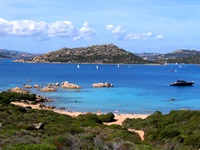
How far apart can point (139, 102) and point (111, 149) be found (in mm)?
42483

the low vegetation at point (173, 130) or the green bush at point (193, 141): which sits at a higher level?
the green bush at point (193, 141)

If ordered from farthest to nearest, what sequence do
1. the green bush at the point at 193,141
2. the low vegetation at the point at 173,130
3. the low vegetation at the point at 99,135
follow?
1. the low vegetation at the point at 173,130
2. the green bush at the point at 193,141
3. the low vegetation at the point at 99,135

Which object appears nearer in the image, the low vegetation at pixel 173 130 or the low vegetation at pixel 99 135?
the low vegetation at pixel 99 135

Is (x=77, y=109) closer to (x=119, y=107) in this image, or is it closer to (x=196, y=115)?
(x=119, y=107)

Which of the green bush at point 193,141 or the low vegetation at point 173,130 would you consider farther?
the low vegetation at point 173,130

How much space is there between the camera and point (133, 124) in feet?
101

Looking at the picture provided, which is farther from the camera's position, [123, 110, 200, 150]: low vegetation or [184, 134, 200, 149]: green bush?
[123, 110, 200, 150]: low vegetation

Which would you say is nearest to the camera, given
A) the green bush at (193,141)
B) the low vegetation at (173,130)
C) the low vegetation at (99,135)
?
the low vegetation at (99,135)

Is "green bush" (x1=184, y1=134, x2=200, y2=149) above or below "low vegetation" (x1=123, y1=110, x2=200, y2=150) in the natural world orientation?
above

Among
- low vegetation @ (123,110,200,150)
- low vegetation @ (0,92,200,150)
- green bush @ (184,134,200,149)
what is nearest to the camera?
low vegetation @ (0,92,200,150)

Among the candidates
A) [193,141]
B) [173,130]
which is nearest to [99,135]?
[193,141]

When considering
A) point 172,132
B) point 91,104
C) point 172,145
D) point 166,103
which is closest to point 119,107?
point 91,104

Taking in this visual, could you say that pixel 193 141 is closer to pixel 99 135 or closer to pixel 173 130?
pixel 173 130

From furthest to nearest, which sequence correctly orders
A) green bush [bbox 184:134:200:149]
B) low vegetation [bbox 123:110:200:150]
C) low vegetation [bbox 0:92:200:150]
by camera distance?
low vegetation [bbox 123:110:200:150] → green bush [bbox 184:134:200:149] → low vegetation [bbox 0:92:200:150]
